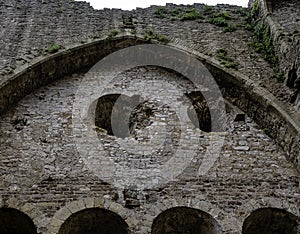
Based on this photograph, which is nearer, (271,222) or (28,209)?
(28,209)

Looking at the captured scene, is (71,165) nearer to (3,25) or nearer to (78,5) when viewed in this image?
(3,25)

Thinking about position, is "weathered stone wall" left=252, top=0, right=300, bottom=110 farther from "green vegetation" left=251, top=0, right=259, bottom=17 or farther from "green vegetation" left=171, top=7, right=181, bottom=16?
"green vegetation" left=171, top=7, right=181, bottom=16

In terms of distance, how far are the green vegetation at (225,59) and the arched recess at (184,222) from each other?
3418 millimetres

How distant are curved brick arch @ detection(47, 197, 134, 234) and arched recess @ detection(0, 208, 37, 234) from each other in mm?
401

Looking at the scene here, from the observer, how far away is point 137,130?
33.7 ft

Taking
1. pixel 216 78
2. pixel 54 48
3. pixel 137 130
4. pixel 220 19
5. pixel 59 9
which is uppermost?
Result: pixel 59 9

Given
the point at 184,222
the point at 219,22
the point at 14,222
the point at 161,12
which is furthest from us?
the point at 161,12

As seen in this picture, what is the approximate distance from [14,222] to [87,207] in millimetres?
1073

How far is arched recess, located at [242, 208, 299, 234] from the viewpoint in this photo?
342 inches

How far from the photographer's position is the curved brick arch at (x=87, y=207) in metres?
8.35

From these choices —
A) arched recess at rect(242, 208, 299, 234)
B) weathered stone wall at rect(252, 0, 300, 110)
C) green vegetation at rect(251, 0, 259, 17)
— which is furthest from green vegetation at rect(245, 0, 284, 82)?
arched recess at rect(242, 208, 299, 234)

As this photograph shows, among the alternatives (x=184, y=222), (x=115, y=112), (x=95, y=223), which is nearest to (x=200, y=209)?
(x=184, y=222)

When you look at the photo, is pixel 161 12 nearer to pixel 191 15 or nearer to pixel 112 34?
pixel 191 15

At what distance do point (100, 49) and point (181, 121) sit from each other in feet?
8.13
